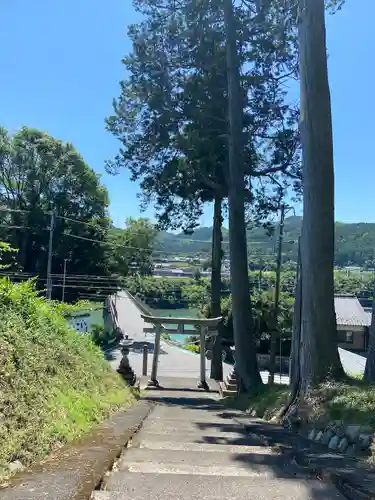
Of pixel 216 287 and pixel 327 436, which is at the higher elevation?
pixel 216 287

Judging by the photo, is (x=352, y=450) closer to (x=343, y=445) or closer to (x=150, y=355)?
(x=343, y=445)

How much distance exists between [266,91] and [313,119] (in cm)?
867

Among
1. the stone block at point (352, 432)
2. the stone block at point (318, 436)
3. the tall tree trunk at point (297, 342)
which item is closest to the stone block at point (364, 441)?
the stone block at point (352, 432)

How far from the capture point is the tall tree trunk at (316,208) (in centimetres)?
866

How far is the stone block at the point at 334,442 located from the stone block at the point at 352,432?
162mm

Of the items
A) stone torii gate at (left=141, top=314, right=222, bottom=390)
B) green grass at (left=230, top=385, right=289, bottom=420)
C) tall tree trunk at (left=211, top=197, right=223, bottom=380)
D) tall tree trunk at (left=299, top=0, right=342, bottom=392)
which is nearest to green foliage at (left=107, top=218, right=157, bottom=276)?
tall tree trunk at (left=211, top=197, right=223, bottom=380)

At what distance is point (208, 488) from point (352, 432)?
3.41m

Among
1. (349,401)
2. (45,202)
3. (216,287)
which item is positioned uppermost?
(45,202)

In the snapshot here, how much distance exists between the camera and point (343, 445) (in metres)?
5.83

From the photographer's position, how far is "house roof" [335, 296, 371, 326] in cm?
4012

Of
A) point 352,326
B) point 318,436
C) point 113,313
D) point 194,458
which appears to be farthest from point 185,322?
point 352,326

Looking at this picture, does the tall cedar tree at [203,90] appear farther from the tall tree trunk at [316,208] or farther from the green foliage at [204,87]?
the tall tree trunk at [316,208]

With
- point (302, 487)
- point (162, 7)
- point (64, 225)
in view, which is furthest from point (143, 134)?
point (64, 225)

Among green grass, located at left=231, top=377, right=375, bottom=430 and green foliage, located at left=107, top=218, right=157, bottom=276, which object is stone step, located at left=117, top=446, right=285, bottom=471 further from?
green foliage, located at left=107, top=218, right=157, bottom=276
